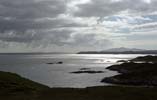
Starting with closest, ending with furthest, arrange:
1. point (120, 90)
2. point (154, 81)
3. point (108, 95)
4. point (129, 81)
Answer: point (108, 95) < point (120, 90) < point (154, 81) < point (129, 81)

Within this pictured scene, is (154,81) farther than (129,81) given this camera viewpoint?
No

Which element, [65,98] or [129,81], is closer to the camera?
[65,98]

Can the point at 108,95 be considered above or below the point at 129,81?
above

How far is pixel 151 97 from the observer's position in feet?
74.8

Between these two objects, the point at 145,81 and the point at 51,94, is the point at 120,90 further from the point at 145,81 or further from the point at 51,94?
the point at 145,81

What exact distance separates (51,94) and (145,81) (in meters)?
52.4

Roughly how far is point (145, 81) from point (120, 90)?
4853 centimetres

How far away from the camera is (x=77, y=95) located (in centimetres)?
2441

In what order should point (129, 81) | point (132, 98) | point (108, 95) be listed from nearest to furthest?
point (132, 98) < point (108, 95) < point (129, 81)

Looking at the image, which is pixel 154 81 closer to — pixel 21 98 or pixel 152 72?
pixel 152 72

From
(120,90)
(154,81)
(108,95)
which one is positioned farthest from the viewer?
(154,81)

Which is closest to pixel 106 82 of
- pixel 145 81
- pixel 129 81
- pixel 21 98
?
pixel 129 81

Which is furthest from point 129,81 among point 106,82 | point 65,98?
point 65,98

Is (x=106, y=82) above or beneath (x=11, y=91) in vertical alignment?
beneath
